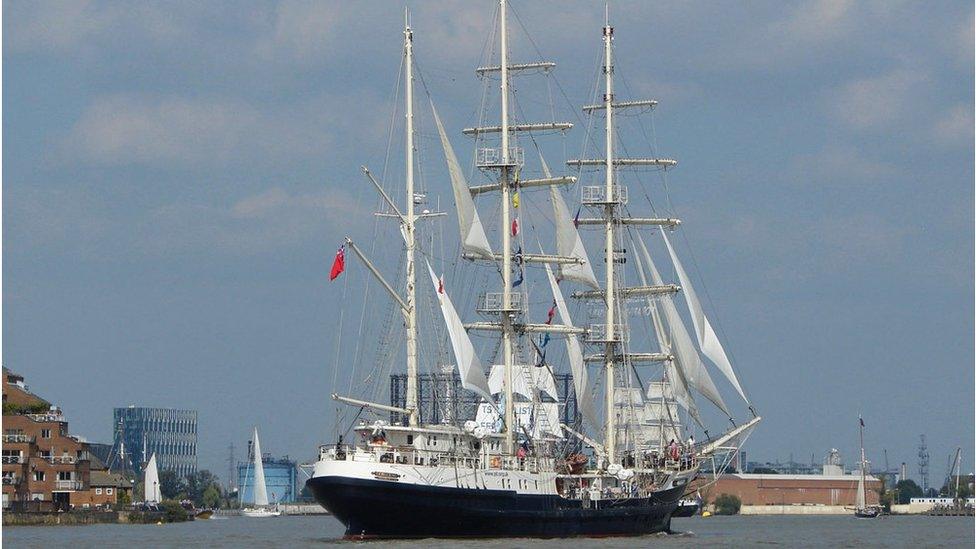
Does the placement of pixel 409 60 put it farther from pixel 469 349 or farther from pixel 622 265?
pixel 622 265

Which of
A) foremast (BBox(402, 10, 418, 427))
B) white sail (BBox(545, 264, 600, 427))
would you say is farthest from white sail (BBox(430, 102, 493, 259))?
white sail (BBox(545, 264, 600, 427))

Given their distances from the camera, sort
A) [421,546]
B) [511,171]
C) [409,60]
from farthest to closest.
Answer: [511,171] < [409,60] < [421,546]

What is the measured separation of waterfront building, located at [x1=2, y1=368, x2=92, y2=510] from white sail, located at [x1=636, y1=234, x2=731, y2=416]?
5139 cm

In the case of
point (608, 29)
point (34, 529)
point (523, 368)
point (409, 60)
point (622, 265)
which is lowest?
point (34, 529)

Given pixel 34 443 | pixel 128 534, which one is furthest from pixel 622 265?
pixel 34 443

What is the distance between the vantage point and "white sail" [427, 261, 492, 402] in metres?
80.3

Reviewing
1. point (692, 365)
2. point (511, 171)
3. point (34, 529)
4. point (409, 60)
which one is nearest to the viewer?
point (409, 60)

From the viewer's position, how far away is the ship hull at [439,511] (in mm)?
73500

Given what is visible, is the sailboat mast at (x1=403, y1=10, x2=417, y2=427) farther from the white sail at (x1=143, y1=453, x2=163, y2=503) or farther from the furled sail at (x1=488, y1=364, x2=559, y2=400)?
the white sail at (x1=143, y1=453, x2=163, y2=503)

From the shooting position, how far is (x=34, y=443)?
130m

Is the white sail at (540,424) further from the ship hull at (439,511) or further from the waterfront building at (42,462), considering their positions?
the waterfront building at (42,462)

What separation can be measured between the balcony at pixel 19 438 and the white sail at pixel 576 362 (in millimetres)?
48760

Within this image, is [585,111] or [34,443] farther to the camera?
[34,443]

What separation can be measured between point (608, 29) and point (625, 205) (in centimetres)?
1045
